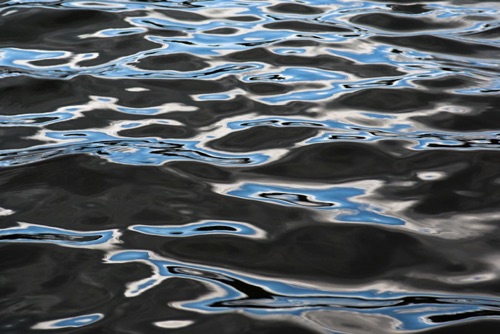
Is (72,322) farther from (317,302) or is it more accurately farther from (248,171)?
(248,171)

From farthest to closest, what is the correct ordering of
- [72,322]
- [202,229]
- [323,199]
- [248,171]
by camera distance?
[248,171] → [323,199] → [202,229] → [72,322]

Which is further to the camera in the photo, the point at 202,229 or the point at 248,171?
the point at 248,171

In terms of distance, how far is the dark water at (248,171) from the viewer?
174cm

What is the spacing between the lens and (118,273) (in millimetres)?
1844

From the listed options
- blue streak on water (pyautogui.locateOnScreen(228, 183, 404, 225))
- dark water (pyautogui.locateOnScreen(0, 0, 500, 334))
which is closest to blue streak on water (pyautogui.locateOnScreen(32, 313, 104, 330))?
dark water (pyautogui.locateOnScreen(0, 0, 500, 334))

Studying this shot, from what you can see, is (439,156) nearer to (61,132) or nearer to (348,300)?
(348,300)

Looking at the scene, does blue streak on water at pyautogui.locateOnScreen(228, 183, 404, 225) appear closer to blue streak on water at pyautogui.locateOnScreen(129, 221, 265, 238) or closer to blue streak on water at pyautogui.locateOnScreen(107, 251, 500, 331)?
blue streak on water at pyautogui.locateOnScreen(129, 221, 265, 238)

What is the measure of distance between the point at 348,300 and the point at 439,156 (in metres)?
0.86

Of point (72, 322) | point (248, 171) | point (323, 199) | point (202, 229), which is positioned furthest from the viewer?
point (248, 171)

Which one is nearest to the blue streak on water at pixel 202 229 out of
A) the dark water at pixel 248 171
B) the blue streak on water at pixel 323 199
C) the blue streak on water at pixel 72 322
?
the dark water at pixel 248 171

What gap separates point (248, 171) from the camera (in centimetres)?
240

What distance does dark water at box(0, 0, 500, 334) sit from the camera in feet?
5.72

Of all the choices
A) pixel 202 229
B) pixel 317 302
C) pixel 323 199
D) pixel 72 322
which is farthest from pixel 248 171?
pixel 72 322

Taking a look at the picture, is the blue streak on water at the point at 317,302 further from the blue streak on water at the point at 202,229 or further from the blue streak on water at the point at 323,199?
the blue streak on water at the point at 323,199
